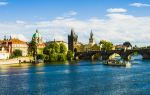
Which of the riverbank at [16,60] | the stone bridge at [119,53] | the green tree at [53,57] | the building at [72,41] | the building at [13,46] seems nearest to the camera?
the riverbank at [16,60]

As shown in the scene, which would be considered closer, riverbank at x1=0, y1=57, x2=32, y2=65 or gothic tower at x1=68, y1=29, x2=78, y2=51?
riverbank at x1=0, y1=57, x2=32, y2=65

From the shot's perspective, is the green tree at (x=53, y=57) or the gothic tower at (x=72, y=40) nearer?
the green tree at (x=53, y=57)

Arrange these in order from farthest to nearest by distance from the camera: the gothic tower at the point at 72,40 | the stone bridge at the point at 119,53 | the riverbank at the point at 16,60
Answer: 1. the gothic tower at the point at 72,40
2. the stone bridge at the point at 119,53
3. the riverbank at the point at 16,60

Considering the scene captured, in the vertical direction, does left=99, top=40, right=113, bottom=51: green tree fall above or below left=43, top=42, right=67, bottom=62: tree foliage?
above

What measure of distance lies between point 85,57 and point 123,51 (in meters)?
20.7

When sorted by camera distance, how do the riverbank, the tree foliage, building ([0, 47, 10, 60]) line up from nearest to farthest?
the riverbank → the tree foliage → building ([0, 47, 10, 60])

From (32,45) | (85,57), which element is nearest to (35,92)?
(32,45)

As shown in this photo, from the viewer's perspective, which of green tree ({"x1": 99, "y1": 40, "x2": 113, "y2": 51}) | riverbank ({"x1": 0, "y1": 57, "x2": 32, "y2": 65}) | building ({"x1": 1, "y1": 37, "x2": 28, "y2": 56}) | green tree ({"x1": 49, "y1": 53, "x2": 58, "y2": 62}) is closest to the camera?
riverbank ({"x1": 0, "y1": 57, "x2": 32, "y2": 65})

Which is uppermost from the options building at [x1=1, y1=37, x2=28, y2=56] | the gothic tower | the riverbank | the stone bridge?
the gothic tower

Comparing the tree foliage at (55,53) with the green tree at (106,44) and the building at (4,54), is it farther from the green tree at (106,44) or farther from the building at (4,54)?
the green tree at (106,44)

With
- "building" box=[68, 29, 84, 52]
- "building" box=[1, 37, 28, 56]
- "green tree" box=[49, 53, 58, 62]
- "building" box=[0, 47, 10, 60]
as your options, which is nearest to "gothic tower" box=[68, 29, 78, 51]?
"building" box=[68, 29, 84, 52]

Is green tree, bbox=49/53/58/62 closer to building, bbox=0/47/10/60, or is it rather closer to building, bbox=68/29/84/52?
building, bbox=0/47/10/60

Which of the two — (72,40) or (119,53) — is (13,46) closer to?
(72,40)

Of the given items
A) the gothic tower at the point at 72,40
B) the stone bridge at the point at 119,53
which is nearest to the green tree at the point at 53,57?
the stone bridge at the point at 119,53
